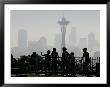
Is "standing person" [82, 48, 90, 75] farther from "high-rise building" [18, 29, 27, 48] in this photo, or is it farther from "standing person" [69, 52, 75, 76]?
"high-rise building" [18, 29, 27, 48]

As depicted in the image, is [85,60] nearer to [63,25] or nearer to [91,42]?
[91,42]

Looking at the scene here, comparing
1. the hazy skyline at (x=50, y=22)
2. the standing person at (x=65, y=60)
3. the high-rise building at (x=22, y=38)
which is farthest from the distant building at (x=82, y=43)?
the high-rise building at (x=22, y=38)

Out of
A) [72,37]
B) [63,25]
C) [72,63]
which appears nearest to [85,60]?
[72,63]

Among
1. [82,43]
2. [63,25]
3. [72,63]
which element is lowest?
[72,63]

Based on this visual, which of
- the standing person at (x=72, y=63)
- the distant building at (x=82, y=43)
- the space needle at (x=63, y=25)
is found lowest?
the standing person at (x=72, y=63)

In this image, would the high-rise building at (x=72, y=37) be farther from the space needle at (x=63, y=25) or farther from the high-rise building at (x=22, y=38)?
the high-rise building at (x=22, y=38)

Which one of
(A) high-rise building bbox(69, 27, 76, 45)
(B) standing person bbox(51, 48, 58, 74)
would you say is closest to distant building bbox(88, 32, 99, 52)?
(A) high-rise building bbox(69, 27, 76, 45)
